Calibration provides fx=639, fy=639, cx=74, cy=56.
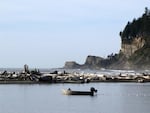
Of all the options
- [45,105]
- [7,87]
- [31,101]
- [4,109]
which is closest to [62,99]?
[31,101]

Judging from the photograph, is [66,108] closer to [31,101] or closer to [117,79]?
[31,101]

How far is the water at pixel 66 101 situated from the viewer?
61.2 metres

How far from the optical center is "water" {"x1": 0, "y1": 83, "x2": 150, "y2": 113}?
201 ft

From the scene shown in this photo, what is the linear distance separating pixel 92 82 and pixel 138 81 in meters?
8.00

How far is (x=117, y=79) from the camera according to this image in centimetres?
11300

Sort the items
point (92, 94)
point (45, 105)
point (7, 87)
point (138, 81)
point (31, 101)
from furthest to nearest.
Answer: point (138, 81) < point (7, 87) < point (92, 94) < point (31, 101) < point (45, 105)

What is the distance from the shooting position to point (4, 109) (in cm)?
6116

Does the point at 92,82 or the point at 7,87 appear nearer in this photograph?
the point at 7,87

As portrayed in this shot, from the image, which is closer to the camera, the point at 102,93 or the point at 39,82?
the point at 102,93

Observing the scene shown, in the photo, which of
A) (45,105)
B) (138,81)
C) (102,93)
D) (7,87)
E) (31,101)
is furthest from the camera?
(138,81)

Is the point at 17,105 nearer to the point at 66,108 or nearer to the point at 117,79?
the point at 66,108

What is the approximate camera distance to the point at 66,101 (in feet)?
236

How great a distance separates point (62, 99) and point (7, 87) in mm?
24612

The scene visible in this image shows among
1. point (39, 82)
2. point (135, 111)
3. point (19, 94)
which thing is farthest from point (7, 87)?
point (135, 111)
